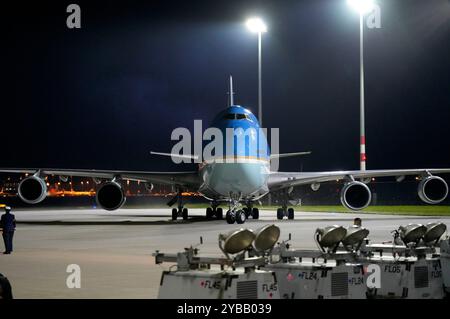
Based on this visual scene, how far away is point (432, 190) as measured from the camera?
37.6 meters

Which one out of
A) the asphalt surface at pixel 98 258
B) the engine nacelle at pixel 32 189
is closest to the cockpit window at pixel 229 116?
the asphalt surface at pixel 98 258

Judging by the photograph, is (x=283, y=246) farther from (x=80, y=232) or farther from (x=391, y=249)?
(x=80, y=232)

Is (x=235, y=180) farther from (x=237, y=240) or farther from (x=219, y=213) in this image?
(x=237, y=240)

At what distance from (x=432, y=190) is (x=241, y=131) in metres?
11.1

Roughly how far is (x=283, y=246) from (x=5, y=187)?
571ft

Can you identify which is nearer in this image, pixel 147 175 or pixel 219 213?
pixel 147 175

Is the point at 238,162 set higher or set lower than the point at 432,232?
higher

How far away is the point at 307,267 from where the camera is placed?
32.5ft

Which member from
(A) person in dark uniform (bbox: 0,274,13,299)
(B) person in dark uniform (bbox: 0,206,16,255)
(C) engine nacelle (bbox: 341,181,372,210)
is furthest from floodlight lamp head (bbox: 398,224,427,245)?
(C) engine nacelle (bbox: 341,181,372,210)

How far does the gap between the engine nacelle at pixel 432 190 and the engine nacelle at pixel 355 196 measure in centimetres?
308

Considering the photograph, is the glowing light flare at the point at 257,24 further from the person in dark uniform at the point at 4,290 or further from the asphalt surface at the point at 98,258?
the person in dark uniform at the point at 4,290

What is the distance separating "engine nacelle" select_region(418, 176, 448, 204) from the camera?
3717 cm

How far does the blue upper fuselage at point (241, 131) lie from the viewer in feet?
109

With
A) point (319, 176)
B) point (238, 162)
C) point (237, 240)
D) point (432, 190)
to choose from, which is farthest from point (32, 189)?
point (237, 240)
